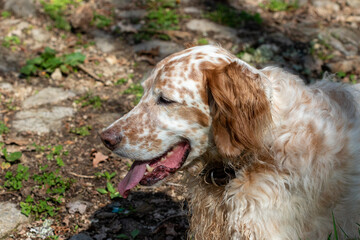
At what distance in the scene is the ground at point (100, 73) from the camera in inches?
153

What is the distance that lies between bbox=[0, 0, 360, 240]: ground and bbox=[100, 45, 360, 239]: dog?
45 cm

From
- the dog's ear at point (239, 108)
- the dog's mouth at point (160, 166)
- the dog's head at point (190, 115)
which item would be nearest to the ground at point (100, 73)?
the dog's mouth at point (160, 166)

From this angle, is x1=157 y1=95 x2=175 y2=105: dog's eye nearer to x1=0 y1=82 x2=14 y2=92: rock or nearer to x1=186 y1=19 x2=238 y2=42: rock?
x1=0 y1=82 x2=14 y2=92: rock

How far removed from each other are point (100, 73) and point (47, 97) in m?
0.86

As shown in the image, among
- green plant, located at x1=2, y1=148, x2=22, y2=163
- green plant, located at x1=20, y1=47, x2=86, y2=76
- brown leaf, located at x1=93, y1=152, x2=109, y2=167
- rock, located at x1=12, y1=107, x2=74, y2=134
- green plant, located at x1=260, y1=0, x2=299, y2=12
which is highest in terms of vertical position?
green plant, located at x1=260, y1=0, x2=299, y2=12

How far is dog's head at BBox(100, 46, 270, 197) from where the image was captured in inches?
102

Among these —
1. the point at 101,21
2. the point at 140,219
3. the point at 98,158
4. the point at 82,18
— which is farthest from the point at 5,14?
the point at 140,219

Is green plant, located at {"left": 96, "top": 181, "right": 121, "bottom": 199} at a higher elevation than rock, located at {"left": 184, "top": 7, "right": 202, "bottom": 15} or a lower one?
lower

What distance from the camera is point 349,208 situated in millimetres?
2748

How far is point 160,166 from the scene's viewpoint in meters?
2.91

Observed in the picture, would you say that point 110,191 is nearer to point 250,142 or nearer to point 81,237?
point 81,237

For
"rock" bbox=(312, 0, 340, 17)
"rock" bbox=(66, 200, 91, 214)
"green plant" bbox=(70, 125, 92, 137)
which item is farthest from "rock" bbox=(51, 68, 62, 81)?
"rock" bbox=(312, 0, 340, 17)

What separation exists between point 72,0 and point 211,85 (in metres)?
5.65

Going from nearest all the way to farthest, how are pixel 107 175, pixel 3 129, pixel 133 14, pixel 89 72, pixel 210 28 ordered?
pixel 107 175, pixel 3 129, pixel 89 72, pixel 210 28, pixel 133 14
